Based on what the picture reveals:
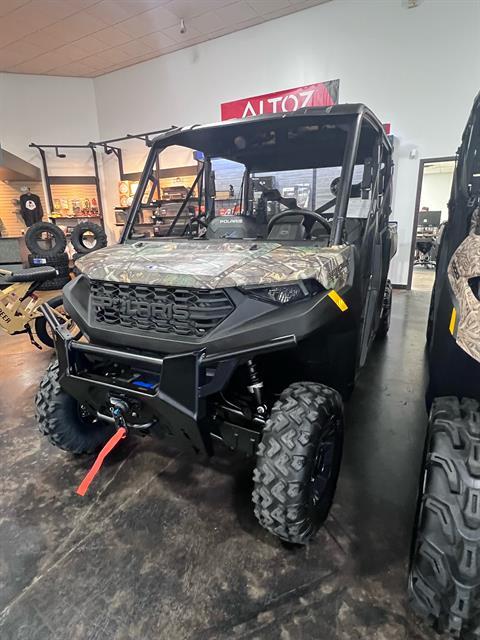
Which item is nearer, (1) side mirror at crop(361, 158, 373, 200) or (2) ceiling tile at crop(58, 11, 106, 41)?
(1) side mirror at crop(361, 158, 373, 200)

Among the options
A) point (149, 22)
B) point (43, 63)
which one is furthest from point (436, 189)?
point (43, 63)

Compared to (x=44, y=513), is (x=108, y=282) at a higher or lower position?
higher

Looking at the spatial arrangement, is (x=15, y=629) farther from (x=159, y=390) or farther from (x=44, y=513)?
(x=159, y=390)

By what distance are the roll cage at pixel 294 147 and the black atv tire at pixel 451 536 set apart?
1049mm

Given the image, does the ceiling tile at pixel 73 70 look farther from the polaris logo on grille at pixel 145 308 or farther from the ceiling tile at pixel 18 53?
the polaris logo on grille at pixel 145 308

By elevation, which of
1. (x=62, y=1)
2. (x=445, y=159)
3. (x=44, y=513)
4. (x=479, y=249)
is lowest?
(x=44, y=513)

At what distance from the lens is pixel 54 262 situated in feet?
26.4

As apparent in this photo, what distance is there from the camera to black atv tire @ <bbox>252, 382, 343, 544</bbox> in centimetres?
148

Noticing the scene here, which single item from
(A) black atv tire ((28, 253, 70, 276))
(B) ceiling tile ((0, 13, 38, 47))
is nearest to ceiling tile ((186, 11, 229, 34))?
(B) ceiling tile ((0, 13, 38, 47))

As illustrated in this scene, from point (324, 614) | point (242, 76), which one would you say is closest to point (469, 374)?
point (324, 614)

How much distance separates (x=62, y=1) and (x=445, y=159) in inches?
294

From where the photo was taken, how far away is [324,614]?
1.43 m

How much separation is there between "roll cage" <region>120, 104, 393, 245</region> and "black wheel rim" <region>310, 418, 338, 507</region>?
3.07 ft

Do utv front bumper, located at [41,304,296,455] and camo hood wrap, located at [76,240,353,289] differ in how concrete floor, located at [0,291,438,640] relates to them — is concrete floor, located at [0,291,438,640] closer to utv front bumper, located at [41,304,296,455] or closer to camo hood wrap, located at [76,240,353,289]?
utv front bumper, located at [41,304,296,455]
